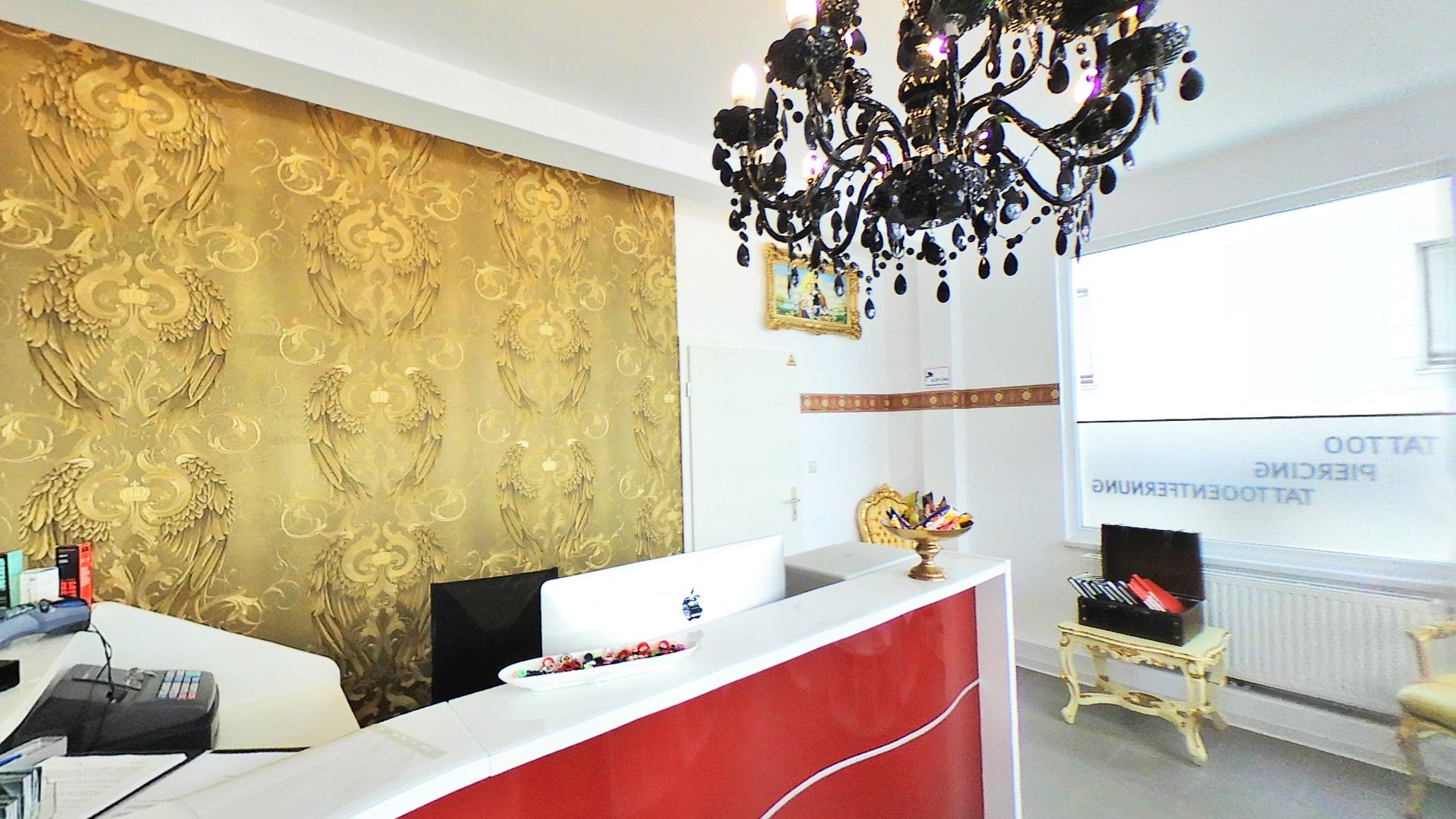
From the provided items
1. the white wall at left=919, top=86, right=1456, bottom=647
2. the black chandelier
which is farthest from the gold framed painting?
the black chandelier

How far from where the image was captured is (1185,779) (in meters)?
2.54

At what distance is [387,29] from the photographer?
199cm

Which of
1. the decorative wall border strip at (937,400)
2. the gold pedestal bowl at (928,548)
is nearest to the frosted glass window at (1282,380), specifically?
Answer: the decorative wall border strip at (937,400)

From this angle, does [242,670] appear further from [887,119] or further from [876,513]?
[876,513]

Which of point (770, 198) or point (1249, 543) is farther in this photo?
point (1249, 543)

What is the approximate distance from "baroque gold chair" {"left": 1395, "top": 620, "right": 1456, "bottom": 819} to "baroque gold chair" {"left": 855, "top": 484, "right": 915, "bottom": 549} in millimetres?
2371

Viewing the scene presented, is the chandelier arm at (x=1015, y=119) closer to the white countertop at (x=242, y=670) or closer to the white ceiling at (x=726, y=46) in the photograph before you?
the white ceiling at (x=726, y=46)

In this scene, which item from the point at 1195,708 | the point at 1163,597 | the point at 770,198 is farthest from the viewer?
the point at 1163,597

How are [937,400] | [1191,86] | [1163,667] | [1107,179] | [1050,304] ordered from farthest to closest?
[937,400] → [1050,304] → [1163,667] → [1107,179] → [1191,86]

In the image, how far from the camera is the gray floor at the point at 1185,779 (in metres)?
2.33

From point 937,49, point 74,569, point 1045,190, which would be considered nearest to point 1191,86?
point 1045,190

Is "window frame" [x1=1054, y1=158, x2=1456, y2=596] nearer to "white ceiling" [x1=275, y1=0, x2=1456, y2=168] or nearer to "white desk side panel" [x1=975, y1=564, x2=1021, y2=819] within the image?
"white ceiling" [x1=275, y1=0, x2=1456, y2=168]

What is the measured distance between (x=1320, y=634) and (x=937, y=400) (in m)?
2.26

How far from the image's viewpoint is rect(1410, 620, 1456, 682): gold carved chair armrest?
230cm
